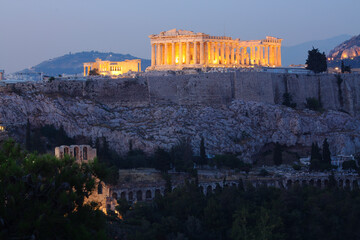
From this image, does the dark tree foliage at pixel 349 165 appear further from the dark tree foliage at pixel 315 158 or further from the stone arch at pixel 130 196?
the stone arch at pixel 130 196

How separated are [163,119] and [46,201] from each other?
4397 cm

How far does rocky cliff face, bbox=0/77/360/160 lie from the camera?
69.1 metres

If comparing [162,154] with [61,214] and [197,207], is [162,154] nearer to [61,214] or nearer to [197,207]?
[197,207]

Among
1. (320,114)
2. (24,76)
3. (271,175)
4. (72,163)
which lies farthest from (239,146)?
(72,163)

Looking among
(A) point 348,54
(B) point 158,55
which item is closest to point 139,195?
(B) point 158,55

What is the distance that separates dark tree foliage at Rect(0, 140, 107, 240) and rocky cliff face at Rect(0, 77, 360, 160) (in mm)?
38038

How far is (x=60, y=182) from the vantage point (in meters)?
29.0

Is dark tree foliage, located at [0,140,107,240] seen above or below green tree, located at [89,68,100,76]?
below

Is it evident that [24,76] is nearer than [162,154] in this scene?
No

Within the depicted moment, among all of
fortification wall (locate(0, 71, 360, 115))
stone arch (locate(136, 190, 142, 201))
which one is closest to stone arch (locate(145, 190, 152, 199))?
stone arch (locate(136, 190, 142, 201))

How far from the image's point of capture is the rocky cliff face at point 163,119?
227ft

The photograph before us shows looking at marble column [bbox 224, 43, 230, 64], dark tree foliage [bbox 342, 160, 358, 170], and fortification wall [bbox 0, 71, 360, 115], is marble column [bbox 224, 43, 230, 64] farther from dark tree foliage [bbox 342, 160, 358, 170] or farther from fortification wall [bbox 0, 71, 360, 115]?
dark tree foliage [bbox 342, 160, 358, 170]

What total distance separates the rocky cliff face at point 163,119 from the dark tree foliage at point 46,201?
3804 centimetres

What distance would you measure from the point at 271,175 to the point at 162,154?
8.56 m
